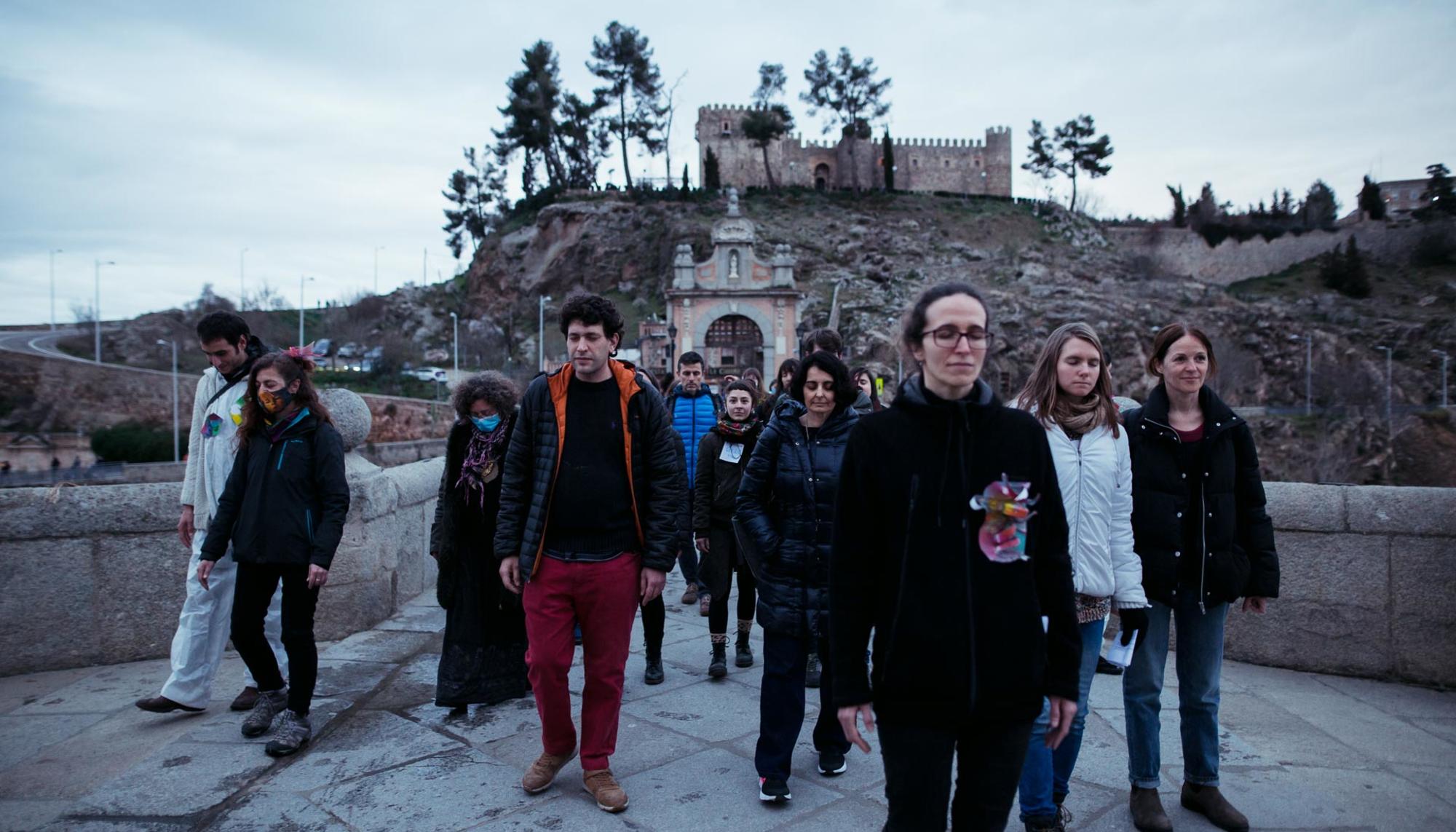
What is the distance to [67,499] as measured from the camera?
15.9ft

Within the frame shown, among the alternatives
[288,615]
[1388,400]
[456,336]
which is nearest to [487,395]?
[288,615]

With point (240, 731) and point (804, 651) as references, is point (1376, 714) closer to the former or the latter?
point (804, 651)

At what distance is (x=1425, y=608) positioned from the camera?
4621 mm

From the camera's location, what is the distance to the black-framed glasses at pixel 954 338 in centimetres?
201

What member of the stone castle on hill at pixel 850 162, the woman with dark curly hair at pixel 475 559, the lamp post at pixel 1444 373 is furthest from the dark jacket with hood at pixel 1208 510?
the stone castle on hill at pixel 850 162

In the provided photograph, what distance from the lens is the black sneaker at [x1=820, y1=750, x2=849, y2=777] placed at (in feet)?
11.4

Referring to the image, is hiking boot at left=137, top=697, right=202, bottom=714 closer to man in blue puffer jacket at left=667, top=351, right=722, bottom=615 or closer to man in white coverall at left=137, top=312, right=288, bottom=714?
man in white coverall at left=137, top=312, right=288, bottom=714

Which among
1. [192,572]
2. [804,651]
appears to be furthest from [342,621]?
[804,651]

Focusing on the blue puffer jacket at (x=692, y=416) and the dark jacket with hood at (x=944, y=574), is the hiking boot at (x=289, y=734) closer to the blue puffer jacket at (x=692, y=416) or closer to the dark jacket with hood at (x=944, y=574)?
the dark jacket with hood at (x=944, y=574)

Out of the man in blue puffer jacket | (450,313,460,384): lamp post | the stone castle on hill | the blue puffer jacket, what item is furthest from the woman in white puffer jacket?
the stone castle on hill

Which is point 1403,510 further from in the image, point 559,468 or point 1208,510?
point 559,468

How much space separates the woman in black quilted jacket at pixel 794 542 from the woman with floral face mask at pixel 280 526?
1912mm

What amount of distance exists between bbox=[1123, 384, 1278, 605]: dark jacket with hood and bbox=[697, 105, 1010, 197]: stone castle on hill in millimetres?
70578

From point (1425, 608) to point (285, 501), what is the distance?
579 centimetres
